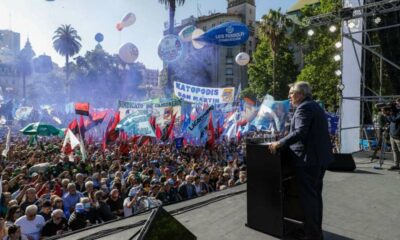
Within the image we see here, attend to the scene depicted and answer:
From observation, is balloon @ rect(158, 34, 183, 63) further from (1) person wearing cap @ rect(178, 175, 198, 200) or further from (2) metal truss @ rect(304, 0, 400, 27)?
(1) person wearing cap @ rect(178, 175, 198, 200)

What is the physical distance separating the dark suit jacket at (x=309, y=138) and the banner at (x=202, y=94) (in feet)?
47.5

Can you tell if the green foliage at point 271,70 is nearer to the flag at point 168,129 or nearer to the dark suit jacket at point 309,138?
the flag at point 168,129

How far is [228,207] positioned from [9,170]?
8870 millimetres

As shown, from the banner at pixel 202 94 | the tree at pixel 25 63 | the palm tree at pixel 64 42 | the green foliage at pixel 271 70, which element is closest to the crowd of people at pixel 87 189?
the banner at pixel 202 94

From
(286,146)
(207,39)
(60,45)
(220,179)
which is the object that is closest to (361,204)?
(286,146)

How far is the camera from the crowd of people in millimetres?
6387

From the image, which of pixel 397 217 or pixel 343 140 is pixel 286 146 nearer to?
pixel 397 217

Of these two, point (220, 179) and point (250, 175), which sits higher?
point (250, 175)

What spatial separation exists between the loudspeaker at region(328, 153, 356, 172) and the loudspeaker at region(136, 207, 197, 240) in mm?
5292

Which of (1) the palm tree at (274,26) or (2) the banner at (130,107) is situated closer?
(2) the banner at (130,107)

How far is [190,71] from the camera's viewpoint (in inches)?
2574

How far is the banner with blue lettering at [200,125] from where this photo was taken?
1527cm

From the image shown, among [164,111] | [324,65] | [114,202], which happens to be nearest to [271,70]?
[324,65]

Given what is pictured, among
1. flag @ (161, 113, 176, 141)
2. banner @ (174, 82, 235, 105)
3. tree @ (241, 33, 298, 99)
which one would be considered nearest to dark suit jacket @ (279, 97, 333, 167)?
flag @ (161, 113, 176, 141)
